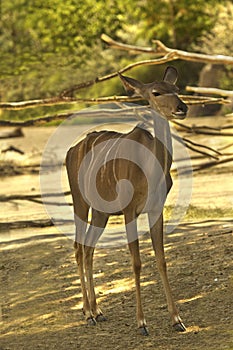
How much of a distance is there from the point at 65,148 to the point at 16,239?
26.9ft

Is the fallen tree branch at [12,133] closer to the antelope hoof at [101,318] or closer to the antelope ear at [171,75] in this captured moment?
the antelope hoof at [101,318]

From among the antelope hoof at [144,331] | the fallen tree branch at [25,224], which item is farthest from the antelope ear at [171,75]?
the fallen tree branch at [25,224]

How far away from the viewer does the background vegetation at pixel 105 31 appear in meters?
24.6

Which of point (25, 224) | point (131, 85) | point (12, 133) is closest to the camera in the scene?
point (131, 85)

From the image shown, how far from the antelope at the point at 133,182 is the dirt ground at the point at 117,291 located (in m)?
0.25

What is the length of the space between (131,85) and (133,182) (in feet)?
2.65

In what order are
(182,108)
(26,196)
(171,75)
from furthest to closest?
(26,196), (171,75), (182,108)

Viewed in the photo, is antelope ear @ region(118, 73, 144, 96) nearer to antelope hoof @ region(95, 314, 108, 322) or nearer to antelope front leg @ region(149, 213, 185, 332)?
antelope front leg @ region(149, 213, 185, 332)

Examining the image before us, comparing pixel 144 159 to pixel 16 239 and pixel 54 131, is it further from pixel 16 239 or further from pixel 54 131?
pixel 54 131

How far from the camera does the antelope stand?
303 inches

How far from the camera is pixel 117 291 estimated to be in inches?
359

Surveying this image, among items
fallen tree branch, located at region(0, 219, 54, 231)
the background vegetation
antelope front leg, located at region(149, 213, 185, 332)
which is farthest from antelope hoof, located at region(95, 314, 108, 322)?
the background vegetation

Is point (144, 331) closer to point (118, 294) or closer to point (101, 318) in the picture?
point (101, 318)

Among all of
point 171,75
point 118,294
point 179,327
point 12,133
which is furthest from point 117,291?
point 12,133
